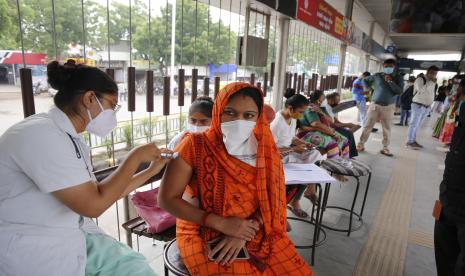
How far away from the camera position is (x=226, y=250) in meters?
1.27

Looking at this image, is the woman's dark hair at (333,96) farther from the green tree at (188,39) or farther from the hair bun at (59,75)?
the hair bun at (59,75)

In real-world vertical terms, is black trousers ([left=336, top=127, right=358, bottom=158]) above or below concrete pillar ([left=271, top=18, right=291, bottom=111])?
below

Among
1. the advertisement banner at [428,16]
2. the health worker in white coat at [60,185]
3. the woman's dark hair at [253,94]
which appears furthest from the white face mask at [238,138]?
the advertisement banner at [428,16]

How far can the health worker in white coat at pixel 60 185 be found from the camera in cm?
93

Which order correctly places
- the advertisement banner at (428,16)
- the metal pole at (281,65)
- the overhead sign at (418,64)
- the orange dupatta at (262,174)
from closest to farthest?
the orange dupatta at (262,174), the advertisement banner at (428,16), the metal pole at (281,65), the overhead sign at (418,64)

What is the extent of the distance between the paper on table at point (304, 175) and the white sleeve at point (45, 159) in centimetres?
127

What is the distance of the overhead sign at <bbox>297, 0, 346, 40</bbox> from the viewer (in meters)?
4.12

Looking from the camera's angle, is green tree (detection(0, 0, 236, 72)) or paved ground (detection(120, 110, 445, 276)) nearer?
green tree (detection(0, 0, 236, 72))

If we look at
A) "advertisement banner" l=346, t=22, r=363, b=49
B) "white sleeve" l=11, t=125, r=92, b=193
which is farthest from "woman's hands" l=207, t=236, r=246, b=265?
"advertisement banner" l=346, t=22, r=363, b=49

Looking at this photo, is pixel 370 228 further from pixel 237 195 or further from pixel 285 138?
pixel 237 195

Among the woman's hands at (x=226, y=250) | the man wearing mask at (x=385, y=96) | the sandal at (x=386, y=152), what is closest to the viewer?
the woman's hands at (x=226, y=250)

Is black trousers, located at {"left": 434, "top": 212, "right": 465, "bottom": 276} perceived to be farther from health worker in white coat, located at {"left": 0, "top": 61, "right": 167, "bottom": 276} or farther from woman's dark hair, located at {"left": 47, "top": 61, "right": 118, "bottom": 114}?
woman's dark hair, located at {"left": 47, "top": 61, "right": 118, "bottom": 114}

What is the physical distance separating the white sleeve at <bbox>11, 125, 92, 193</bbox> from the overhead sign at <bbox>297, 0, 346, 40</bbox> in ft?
11.9

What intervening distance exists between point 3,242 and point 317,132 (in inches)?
118
